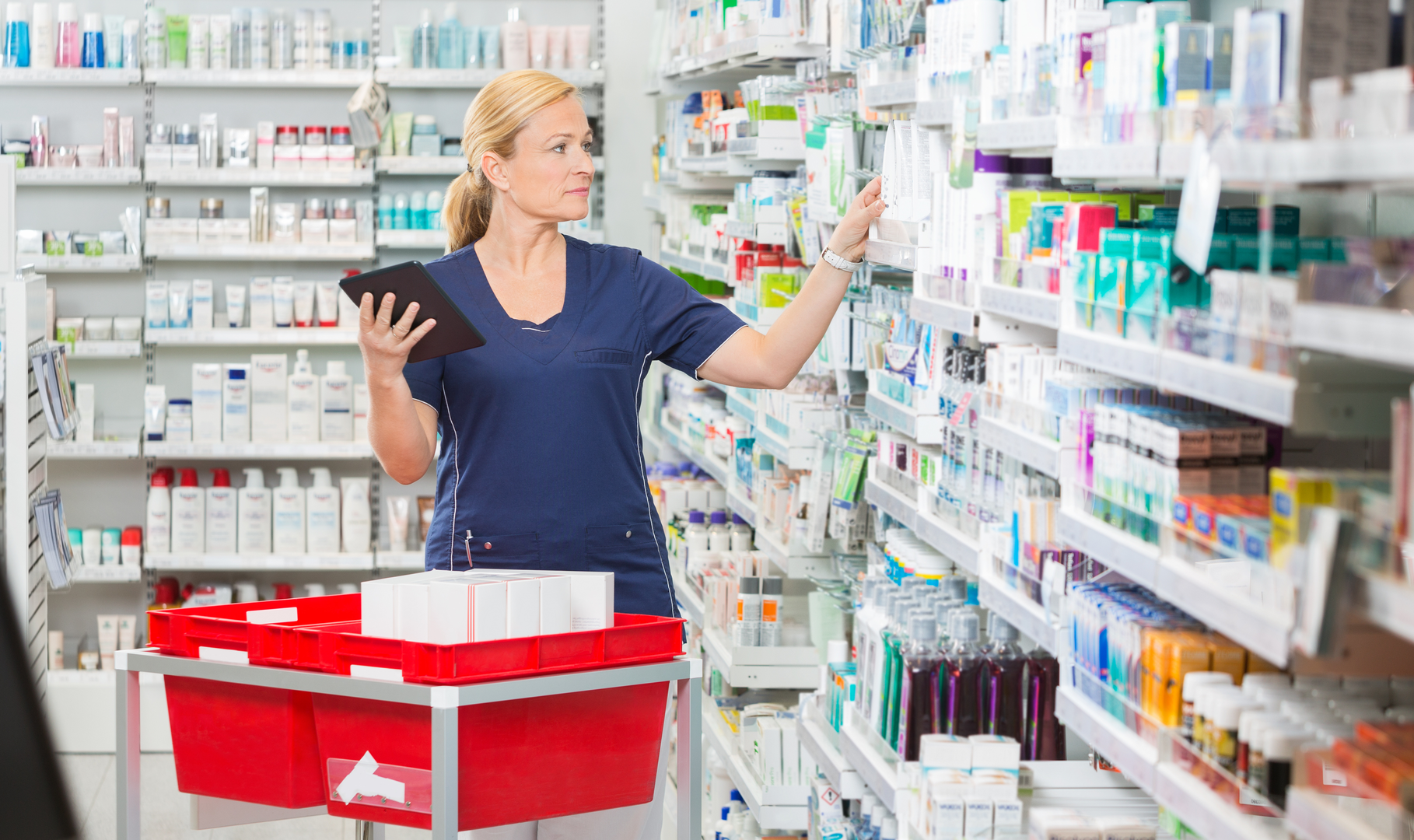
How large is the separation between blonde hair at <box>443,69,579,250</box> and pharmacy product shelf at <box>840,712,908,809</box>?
1.20m

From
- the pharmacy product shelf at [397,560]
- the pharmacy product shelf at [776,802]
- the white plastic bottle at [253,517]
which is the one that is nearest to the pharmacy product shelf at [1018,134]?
the pharmacy product shelf at [776,802]

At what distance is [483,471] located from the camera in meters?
2.51

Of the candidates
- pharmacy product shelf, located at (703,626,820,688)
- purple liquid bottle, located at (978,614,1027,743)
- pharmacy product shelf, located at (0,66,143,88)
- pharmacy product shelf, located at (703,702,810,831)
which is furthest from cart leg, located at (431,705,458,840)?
pharmacy product shelf, located at (0,66,143,88)

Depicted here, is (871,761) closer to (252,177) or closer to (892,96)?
(892,96)

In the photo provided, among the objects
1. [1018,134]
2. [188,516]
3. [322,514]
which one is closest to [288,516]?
[322,514]

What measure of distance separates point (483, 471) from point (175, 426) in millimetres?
3657

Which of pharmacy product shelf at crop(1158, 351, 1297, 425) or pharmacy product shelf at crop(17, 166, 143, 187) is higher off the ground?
pharmacy product shelf at crop(17, 166, 143, 187)

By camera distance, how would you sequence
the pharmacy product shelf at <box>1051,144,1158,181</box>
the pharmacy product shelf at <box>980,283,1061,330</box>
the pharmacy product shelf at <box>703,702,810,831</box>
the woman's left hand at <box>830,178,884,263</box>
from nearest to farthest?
the pharmacy product shelf at <box>1051,144,1158,181</box>
the pharmacy product shelf at <box>980,283,1061,330</box>
the woman's left hand at <box>830,178,884,263</box>
the pharmacy product shelf at <box>703,702,810,831</box>

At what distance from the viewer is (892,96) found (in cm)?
268

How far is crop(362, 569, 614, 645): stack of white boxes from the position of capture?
6.27 ft

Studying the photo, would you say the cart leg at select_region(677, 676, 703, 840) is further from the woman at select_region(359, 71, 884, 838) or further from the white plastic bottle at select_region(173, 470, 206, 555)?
the white plastic bottle at select_region(173, 470, 206, 555)

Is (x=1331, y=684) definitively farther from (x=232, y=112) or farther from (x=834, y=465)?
(x=232, y=112)

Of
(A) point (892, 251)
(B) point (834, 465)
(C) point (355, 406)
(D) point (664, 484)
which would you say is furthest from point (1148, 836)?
(C) point (355, 406)

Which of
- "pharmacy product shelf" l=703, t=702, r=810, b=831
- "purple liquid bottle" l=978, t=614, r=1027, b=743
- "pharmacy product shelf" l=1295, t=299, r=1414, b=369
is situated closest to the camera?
"pharmacy product shelf" l=1295, t=299, r=1414, b=369
